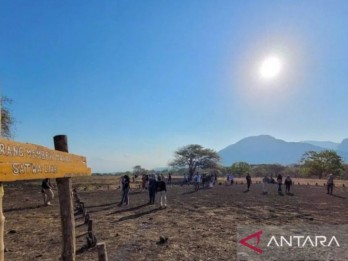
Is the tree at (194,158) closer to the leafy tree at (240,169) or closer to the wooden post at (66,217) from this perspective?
the leafy tree at (240,169)

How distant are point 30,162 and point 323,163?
86569 millimetres

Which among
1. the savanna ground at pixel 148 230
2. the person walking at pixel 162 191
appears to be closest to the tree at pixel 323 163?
the savanna ground at pixel 148 230

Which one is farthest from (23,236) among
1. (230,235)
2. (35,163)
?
(35,163)

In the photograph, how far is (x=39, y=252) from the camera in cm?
969

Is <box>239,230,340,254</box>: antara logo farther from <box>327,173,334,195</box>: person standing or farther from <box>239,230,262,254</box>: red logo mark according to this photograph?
<box>327,173,334,195</box>: person standing

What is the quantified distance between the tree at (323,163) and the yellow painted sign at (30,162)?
82340 mm

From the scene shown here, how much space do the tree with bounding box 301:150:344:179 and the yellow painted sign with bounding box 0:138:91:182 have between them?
82340 millimetres

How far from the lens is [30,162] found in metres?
4.33

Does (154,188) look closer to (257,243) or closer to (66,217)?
(257,243)

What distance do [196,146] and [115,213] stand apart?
74744 millimetres

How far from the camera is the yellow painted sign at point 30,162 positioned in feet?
12.0

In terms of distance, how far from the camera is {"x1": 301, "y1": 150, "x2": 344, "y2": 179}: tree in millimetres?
79000

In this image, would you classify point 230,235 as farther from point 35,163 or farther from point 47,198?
point 47,198

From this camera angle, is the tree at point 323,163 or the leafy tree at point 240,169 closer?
the tree at point 323,163
